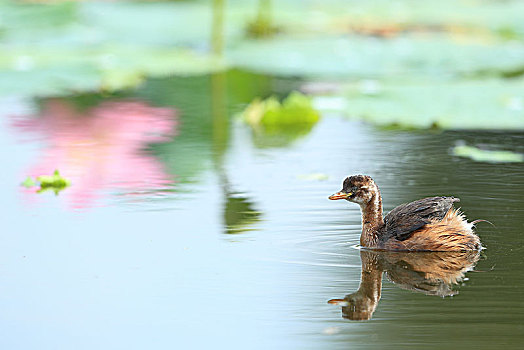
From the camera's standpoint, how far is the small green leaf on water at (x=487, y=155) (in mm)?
6684

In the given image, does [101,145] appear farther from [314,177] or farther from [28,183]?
[314,177]

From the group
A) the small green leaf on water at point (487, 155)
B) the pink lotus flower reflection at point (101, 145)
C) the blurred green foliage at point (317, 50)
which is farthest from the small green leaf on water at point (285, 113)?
the small green leaf on water at point (487, 155)

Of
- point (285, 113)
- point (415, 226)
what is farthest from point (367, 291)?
point (285, 113)

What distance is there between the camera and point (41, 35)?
1283 centimetres

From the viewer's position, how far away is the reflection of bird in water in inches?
157

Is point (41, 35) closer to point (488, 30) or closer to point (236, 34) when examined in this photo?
point (236, 34)

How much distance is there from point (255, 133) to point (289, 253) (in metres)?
3.62

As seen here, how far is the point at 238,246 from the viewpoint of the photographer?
4.77m

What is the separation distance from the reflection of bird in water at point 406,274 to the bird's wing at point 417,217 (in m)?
0.11

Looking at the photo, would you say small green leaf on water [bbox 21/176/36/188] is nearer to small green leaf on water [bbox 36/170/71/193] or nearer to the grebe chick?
small green leaf on water [bbox 36/170/71/193]

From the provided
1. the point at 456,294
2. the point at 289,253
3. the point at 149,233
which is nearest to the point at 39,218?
the point at 149,233

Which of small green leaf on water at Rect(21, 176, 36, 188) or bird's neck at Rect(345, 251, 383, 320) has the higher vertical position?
bird's neck at Rect(345, 251, 383, 320)

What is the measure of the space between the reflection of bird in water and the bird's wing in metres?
0.11

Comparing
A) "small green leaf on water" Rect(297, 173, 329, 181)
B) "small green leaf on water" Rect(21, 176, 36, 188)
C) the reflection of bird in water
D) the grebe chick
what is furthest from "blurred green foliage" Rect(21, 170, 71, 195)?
the reflection of bird in water
